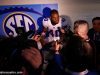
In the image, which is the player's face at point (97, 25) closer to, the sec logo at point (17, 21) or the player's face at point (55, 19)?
the player's face at point (55, 19)

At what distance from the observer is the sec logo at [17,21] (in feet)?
13.9

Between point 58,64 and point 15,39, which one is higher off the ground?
point 15,39

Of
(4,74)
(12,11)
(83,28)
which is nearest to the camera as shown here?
(4,74)

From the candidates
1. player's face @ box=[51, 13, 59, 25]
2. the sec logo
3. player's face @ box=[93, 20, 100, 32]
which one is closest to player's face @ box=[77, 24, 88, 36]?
player's face @ box=[93, 20, 100, 32]

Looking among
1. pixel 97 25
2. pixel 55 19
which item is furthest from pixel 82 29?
pixel 55 19

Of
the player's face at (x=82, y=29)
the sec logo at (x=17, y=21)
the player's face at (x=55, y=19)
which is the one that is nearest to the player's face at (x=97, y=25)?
the player's face at (x=55, y=19)

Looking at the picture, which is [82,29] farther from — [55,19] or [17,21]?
[17,21]

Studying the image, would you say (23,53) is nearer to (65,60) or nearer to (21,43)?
(21,43)

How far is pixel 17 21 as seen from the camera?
4.26m

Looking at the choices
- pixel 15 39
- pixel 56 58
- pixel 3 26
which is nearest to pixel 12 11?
pixel 3 26

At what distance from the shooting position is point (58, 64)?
1074 millimetres

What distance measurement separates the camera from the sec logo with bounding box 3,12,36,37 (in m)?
4.22

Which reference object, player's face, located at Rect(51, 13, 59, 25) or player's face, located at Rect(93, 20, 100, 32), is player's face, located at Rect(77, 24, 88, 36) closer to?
player's face, located at Rect(93, 20, 100, 32)

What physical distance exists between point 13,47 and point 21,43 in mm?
30
